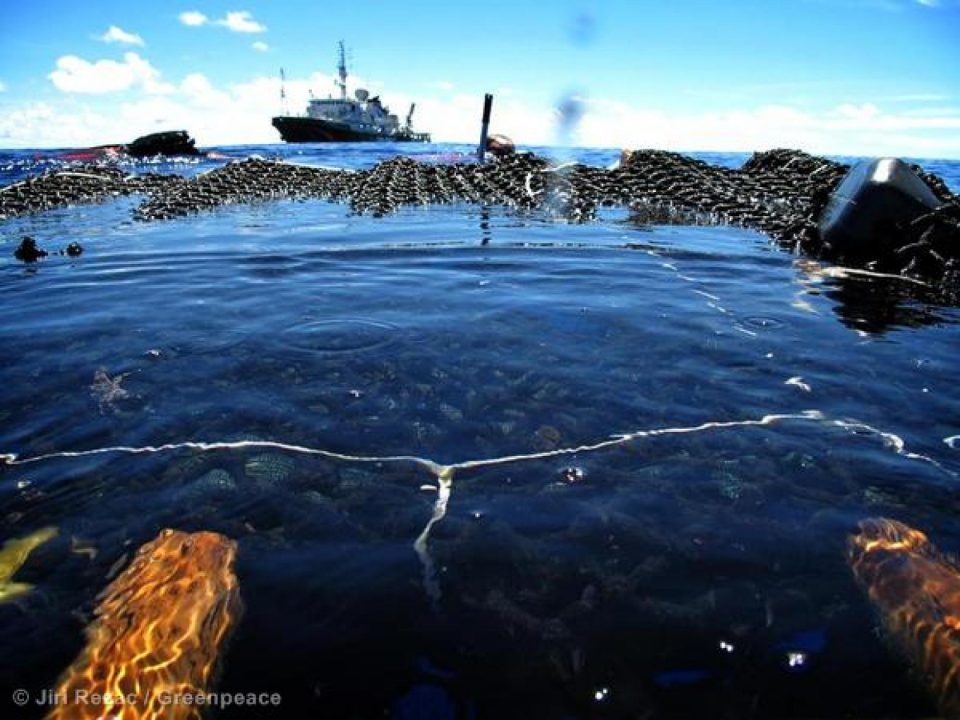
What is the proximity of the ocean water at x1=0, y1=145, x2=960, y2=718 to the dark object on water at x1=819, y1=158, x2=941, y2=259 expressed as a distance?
3.25m

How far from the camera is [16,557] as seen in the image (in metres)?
3.31

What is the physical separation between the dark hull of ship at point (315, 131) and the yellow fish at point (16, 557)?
281 feet

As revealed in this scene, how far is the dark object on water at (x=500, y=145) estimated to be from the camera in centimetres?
3100

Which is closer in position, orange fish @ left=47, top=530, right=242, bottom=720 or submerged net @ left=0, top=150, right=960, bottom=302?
orange fish @ left=47, top=530, right=242, bottom=720

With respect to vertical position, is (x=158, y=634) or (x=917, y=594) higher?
(x=917, y=594)

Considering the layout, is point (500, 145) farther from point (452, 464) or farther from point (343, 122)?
point (343, 122)

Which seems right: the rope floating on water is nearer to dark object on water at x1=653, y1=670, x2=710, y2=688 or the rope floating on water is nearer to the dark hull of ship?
dark object on water at x1=653, y1=670, x2=710, y2=688

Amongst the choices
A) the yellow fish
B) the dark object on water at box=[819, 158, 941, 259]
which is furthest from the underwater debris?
the dark object on water at box=[819, 158, 941, 259]

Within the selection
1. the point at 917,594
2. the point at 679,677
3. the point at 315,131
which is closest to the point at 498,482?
the point at 679,677

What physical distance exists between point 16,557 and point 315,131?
87791 millimetres

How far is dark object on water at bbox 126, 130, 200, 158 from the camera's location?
5138 centimetres

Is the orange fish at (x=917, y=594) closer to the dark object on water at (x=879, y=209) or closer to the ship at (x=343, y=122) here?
the dark object on water at (x=879, y=209)

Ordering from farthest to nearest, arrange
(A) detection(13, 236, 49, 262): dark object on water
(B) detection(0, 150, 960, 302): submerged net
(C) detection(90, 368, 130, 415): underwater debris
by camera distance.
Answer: (B) detection(0, 150, 960, 302): submerged net < (A) detection(13, 236, 49, 262): dark object on water < (C) detection(90, 368, 130, 415): underwater debris

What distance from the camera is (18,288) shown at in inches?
350
